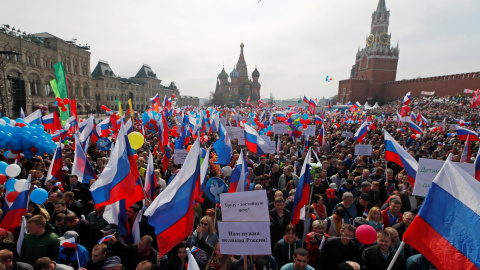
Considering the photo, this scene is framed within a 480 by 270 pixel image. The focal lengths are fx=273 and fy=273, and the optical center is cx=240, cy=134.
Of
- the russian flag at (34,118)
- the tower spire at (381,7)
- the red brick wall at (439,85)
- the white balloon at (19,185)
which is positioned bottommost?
the white balloon at (19,185)

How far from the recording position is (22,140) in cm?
725

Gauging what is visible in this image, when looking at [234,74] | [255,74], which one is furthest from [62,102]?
[234,74]

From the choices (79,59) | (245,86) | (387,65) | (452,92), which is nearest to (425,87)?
(452,92)

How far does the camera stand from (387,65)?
2948 inches

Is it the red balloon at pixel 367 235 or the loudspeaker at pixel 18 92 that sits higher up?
the loudspeaker at pixel 18 92

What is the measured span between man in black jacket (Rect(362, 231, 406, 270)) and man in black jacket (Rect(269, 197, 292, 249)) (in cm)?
138

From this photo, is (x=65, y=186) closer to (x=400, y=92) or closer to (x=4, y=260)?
(x=4, y=260)

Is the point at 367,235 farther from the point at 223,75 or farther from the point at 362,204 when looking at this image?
the point at 223,75

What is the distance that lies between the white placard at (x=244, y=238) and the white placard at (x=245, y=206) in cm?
20

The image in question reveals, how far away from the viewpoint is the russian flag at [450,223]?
2.27 m

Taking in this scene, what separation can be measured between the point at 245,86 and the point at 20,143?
9035cm

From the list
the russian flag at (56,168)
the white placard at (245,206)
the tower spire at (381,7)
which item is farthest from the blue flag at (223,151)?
the tower spire at (381,7)

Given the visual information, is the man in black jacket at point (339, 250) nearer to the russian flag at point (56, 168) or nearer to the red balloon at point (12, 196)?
the red balloon at point (12, 196)

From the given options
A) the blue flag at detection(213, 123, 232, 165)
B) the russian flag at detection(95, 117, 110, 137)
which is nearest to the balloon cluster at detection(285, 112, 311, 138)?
the blue flag at detection(213, 123, 232, 165)
